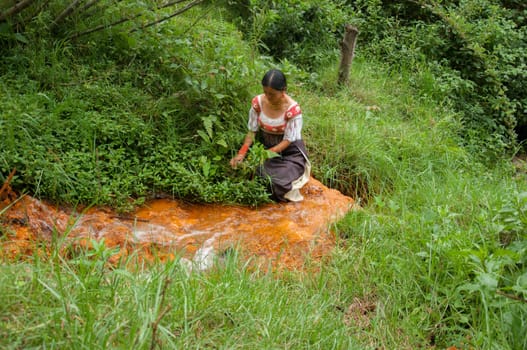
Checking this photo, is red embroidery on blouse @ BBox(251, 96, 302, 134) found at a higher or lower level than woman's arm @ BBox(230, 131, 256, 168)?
higher

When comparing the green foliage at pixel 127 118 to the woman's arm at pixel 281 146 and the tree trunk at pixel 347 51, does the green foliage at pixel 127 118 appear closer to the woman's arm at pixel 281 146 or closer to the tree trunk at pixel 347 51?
the woman's arm at pixel 281 146

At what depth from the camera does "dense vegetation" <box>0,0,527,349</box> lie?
2436mm

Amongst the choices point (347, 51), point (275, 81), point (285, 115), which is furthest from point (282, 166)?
point (347, 51)

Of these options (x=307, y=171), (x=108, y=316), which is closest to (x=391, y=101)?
(x=307, y=171)

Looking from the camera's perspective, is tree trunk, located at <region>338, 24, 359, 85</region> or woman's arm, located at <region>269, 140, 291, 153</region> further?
tree trunk, located at <region>338, 24, 359, 85</region>

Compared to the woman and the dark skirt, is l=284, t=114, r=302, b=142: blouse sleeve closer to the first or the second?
the woman

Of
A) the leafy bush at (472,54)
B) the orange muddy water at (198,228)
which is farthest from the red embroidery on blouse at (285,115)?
the leafy bush at (472,54)

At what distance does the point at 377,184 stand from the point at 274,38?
3.34m

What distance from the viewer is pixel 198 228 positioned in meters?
4.29

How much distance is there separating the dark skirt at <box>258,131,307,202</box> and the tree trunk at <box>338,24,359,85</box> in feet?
7.31

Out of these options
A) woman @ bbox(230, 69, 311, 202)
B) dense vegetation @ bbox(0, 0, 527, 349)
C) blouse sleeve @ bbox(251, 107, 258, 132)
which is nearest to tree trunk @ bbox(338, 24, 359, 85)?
dense vegetation @ bbox(0, 0, 527, 349)

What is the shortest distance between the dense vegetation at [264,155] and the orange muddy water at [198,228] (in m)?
0.15

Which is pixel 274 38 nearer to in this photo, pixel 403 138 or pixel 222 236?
pixel 403 138

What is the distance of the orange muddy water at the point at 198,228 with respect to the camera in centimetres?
370
